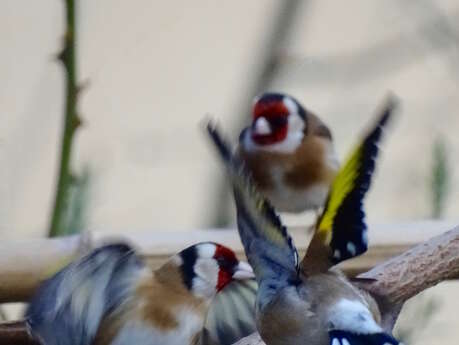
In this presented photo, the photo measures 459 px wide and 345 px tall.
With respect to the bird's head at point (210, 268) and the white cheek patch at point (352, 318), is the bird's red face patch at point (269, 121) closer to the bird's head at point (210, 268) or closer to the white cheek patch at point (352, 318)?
the bird's head at point (210, 268)

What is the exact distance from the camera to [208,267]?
2.31ft

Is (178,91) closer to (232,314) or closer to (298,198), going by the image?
(298,198)

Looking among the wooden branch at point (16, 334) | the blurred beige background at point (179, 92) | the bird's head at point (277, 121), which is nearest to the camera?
the wooden branch at point (16, 334)

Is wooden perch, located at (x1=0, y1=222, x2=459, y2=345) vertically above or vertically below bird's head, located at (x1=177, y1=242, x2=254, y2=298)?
below

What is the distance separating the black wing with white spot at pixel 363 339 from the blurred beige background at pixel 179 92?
45.7 inches

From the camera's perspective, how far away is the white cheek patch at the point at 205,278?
2.30 ft

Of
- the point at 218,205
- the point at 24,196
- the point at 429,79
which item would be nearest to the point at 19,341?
the point at 218,205

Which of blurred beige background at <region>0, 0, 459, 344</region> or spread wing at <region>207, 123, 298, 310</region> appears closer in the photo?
spread wing at <region>207, 123, 298, 310</region>

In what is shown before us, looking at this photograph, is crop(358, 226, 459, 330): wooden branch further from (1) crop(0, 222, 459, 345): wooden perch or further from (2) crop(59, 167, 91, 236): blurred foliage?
A: (2) crop(59, 167, 91, 236): blurred foliage

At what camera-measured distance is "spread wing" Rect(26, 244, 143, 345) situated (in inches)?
24.9

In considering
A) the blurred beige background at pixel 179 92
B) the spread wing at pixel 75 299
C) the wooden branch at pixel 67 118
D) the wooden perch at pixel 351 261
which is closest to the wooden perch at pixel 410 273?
the wooden perch at pixel 351 261

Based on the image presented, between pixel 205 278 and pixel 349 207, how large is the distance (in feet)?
0.49

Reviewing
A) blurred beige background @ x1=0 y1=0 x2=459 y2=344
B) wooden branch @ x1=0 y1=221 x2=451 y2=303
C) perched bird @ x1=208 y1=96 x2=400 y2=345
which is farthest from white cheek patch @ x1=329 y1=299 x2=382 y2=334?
blurred beige background @ x1=0 y1=0 x2=459 y2=344

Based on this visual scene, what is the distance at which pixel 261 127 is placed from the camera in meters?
1.00
